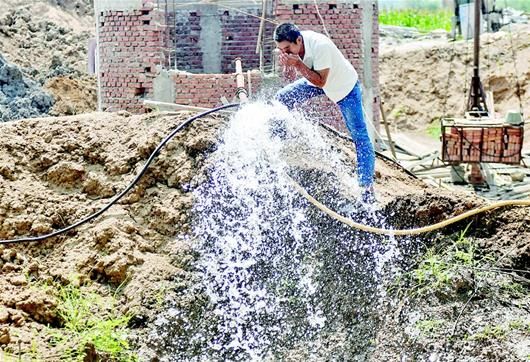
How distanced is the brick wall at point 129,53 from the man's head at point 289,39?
500cm

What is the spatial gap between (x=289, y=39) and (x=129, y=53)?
5.33m

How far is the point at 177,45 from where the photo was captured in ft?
42.2

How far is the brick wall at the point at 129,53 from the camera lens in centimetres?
1142

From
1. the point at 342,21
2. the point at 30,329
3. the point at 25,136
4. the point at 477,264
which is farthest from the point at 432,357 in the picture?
the point at 342,21

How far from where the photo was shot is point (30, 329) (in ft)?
18.8

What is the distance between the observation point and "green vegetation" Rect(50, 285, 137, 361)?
5680 mm

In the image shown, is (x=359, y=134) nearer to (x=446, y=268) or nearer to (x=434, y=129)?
(x=446, y=268)

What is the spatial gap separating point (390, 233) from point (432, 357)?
37.2 inches

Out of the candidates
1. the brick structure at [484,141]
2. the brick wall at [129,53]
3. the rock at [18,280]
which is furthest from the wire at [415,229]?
the brick structure at [484,141]

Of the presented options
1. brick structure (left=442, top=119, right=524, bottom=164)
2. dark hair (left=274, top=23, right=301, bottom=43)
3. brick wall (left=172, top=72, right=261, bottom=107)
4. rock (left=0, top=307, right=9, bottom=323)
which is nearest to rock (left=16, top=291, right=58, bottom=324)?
rock (left=0, top=307, right=9, bottom=323)

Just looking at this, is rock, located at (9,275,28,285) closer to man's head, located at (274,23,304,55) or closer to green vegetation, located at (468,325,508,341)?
man's head, located at (274,23,304,55)

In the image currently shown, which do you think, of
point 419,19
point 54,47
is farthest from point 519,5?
point 54,47

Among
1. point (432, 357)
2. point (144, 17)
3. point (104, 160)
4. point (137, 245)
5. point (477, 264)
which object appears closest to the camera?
point (432, 357)

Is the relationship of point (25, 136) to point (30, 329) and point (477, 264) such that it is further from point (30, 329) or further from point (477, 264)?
point (477, 264)
